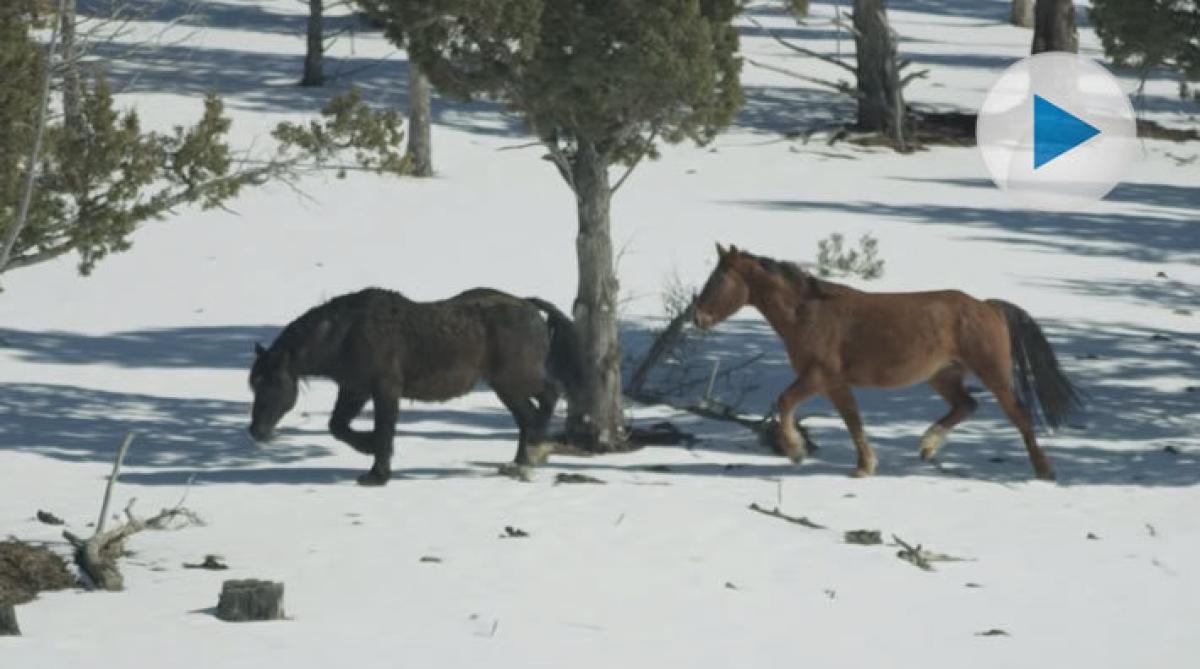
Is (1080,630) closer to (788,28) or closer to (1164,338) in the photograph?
(1164,338)

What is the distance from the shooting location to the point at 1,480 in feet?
52.3

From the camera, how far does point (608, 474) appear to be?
16.6 m

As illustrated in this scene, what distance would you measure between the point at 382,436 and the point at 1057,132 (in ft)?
87.1

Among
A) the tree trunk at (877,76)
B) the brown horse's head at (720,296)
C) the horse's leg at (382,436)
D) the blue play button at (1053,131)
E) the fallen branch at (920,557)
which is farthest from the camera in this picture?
the blue play button at (1053,131)

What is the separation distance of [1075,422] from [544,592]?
7634mm

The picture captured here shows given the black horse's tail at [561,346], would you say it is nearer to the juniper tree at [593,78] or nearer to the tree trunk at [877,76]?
the juniper tree at [593,78]

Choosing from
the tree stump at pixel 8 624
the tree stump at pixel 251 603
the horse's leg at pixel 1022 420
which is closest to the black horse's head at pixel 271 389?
the tree stump at pixel 251 603

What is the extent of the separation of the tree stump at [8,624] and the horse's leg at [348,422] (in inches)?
193

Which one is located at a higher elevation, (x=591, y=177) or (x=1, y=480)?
(x=591, y=177)

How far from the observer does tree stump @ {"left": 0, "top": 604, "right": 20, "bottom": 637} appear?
11336 mm

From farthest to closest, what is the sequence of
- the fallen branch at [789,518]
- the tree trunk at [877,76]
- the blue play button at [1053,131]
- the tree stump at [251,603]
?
1. the blue play button at [1053,131]
2. the tree trunk at [877,76]
3. the fallen branch at [789,518]
4. the tree stump at [251,603]

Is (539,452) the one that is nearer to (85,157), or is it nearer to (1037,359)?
(1037,359)

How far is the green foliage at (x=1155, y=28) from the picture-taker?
20.9 metres

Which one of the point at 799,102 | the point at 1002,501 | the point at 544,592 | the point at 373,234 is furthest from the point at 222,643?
the point at 799,102
